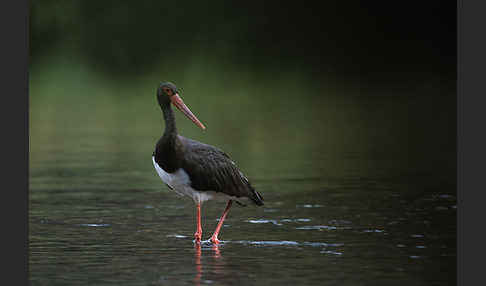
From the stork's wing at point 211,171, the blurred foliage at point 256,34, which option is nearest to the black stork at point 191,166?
the stork's wing at point 211,171

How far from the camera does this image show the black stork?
13469 mm

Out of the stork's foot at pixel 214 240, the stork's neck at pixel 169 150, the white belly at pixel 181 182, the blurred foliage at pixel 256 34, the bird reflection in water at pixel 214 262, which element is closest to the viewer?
the bird reflection in water at pixel 214 262

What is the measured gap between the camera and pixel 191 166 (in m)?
13.6

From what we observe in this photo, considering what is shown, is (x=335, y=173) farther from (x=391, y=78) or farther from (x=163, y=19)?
(x=163, y=19)

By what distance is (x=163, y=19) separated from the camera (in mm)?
67188

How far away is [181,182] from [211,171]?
414 millimetres

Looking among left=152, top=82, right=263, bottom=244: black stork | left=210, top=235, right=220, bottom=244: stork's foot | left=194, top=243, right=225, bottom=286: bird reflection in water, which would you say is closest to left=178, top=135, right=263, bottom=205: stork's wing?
left=152, top=82, right=263, bottom=244: black stork

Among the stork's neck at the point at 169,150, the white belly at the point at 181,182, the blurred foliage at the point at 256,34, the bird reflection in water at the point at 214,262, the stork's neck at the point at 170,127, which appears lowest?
the bird reflection in water at the point at 214,262

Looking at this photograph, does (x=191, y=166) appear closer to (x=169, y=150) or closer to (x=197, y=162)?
(x=197, y=162)

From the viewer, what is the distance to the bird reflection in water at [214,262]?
11.9 meters

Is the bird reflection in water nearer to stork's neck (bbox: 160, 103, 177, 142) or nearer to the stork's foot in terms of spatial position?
the stork's foot

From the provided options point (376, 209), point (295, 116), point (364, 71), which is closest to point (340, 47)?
point (364, 71)

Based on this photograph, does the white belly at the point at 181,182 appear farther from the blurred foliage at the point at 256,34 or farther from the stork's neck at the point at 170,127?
the blurred foliage at the point at 256,34

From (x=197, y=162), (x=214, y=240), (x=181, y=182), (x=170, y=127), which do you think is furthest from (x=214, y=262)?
(x=170, y=127)
